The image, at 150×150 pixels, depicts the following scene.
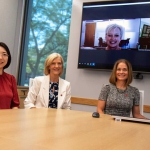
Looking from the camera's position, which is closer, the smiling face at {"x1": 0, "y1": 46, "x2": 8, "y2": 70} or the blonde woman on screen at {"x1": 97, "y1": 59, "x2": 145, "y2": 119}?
the smiling face at {"x1": 0, "y1": 46, "x2": 8, "y2": 70}

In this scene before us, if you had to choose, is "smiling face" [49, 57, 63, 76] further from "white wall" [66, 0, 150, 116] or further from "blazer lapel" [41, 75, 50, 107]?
"white wall" [66, 0, 150, 116]

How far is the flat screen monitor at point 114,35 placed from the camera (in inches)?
119

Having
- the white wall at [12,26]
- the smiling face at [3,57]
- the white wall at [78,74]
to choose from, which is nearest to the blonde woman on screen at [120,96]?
the white wall at [78,74]

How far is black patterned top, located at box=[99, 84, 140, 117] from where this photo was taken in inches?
95.3

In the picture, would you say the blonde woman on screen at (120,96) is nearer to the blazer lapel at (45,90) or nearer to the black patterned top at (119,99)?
the black patterned top at (119,99)

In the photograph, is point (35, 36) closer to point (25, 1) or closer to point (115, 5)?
point (25, 1)

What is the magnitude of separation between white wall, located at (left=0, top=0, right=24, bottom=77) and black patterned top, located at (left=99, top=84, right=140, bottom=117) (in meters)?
2.21

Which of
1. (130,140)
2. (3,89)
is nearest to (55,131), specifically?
(130,140)

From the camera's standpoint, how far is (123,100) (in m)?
2.43

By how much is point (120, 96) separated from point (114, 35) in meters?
1.10

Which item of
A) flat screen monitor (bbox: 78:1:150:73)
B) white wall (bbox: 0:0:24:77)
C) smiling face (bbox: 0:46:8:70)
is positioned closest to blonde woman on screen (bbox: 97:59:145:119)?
flat screen monitor (bbox: 78:1:150:73)

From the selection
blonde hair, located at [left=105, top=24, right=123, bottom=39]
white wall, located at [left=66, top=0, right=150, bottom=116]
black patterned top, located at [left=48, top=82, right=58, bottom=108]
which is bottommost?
black patterned top, located at [left=48, top=82, right=58, bottom=108]

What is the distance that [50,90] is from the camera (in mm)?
2559

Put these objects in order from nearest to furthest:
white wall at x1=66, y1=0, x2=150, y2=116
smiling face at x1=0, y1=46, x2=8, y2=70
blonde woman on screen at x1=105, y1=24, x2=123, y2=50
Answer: smiling face at x1=0, y1=46, x2=8, y2=70 → blonde woman on screen at x1=105, y1=24, x2=123, y2=50 → white wall at x1=66, y1=0, x2=150, y2=116
